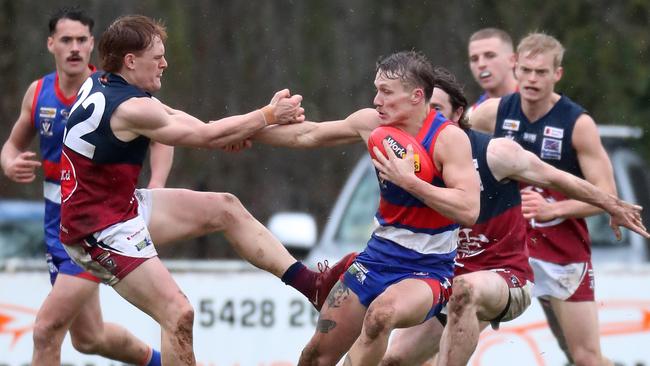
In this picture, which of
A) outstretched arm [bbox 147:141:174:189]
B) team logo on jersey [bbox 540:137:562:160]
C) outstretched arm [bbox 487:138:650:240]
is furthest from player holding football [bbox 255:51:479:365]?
outstretched arm [bbox 147:141:174:189]

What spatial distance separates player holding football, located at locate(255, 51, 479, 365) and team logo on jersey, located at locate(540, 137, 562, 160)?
1.49 meters

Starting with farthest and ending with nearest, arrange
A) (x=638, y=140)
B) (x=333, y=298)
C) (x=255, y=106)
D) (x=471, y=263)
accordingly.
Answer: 1. (x=255, y=106)
2. (x=638, y=140)
3. (x=471, y=263)
4. (x=333, y=298)

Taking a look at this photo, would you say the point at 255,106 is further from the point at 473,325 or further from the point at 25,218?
the point at 473,325

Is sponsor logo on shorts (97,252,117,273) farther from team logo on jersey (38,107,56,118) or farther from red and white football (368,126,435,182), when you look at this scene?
team logo on jersey (38,107,56,118)

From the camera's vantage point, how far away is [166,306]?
22.6 feet

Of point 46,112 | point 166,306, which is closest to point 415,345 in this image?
point 166,306

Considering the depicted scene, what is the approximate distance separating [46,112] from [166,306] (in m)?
2.09

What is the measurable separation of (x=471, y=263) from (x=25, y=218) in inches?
255

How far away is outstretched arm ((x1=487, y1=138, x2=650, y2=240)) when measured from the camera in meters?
7.27

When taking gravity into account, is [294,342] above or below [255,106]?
below

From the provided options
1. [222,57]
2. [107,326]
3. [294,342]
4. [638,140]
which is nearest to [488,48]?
[294,342]

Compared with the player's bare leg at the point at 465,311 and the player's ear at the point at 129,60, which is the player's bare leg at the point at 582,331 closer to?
the player's bare leg at the point at 465,311

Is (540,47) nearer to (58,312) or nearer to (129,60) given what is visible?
(129,60)

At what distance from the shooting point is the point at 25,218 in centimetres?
1292
